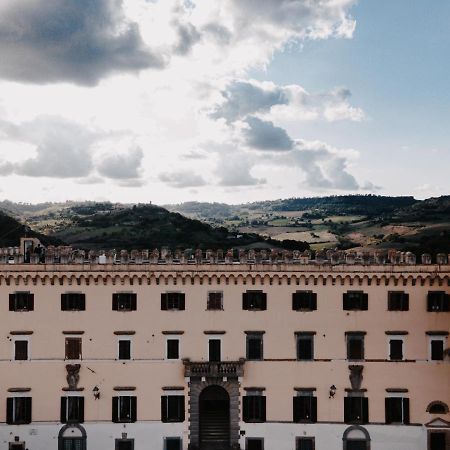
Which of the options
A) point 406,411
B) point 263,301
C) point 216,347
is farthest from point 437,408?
point 216,347

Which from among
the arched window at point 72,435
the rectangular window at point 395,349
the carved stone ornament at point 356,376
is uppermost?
the rectangular window at point 395,349

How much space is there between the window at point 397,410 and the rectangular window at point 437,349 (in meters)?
4.19

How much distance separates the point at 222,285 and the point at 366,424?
16312mm

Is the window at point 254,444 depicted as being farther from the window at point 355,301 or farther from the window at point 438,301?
the window at point 438,301

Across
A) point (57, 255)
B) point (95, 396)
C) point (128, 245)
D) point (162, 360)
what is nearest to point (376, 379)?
point (162, 360)

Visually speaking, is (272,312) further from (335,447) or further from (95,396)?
(95,396)

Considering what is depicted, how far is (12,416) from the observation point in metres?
51.4

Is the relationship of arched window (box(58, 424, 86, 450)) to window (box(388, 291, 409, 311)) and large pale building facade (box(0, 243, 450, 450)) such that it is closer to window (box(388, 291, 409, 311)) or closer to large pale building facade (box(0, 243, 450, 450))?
large pale building facade (box(0, 243, 450, 450))

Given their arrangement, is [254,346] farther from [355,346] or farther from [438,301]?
[438,301]

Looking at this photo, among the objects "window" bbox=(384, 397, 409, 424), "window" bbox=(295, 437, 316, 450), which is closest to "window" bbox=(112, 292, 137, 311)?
"window" bbox=(295, 437, 316, 450)

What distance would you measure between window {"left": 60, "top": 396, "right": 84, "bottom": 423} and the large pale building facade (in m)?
0.08

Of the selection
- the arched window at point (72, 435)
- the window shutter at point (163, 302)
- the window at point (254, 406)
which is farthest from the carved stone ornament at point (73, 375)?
the window at point (254, 406)

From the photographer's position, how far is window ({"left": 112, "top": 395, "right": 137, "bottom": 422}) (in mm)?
51500

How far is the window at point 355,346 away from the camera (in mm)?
51750
